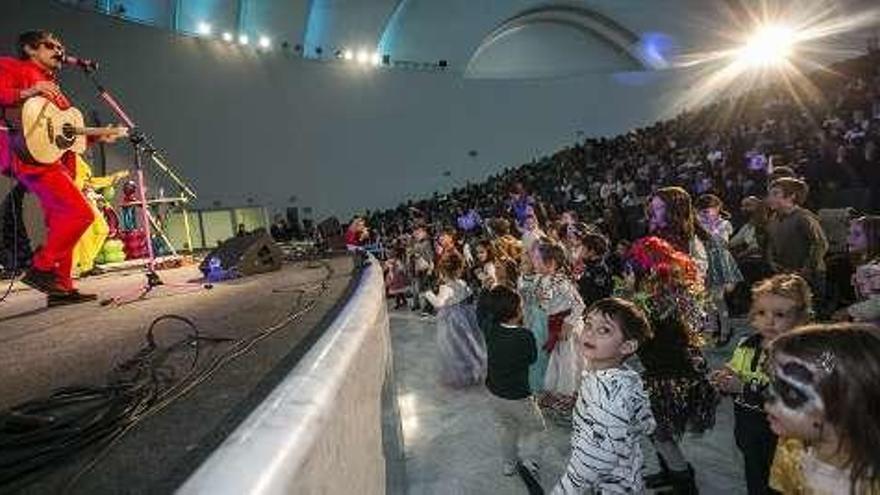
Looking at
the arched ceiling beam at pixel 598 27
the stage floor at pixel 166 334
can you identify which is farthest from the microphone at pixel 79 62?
the arched ceiling beam at pixel 598 27

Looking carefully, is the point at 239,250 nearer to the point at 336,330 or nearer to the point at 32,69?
the point at 32,69

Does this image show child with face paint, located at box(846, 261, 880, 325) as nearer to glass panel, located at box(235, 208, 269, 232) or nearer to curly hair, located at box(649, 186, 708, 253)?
curly hair, located at box(649, 186, 708, 253)

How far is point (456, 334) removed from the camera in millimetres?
5859

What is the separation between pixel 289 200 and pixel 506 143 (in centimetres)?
792

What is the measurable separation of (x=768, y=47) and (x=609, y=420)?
916 inches

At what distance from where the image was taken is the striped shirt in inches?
102

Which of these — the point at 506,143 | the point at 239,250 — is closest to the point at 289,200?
the point at 506,143

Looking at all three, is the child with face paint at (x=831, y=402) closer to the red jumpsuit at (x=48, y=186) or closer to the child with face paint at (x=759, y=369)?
the child with face paint at (x=759, y=369)

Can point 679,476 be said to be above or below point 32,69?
below

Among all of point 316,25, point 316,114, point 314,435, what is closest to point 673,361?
point 314,435

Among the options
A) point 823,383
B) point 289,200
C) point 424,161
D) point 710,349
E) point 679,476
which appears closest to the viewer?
point 823,383

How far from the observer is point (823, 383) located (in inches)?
67.7

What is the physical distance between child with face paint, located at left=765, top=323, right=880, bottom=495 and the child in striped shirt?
81 centimetres

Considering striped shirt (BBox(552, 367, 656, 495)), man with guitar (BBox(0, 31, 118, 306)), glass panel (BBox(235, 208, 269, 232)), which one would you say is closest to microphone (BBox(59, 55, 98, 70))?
man with guitar (BBox(0, 31, 118, 306))
